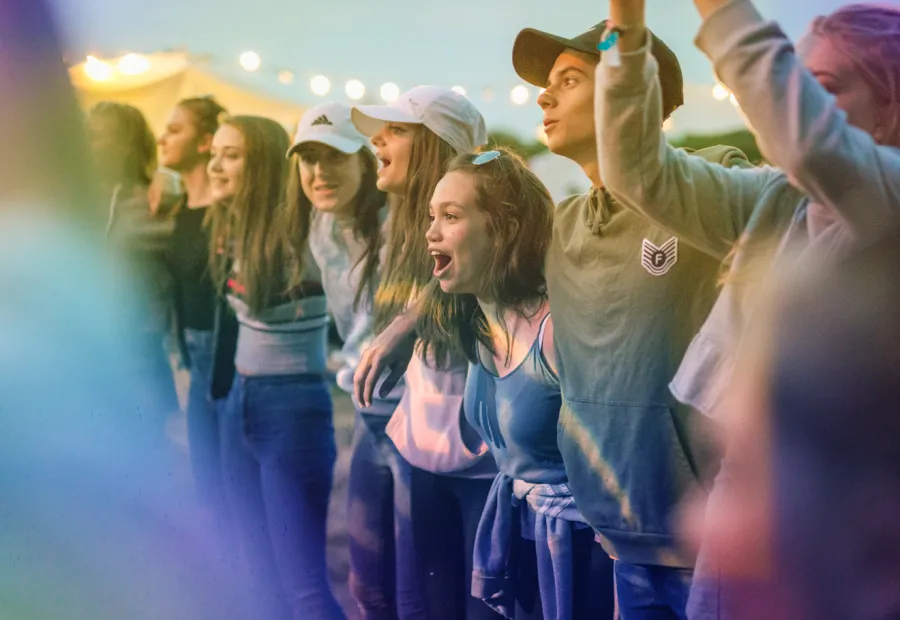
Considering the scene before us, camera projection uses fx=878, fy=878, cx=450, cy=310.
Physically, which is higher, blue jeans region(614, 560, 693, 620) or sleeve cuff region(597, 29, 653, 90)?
sleeve cuff region(597, 29, 653, 90)

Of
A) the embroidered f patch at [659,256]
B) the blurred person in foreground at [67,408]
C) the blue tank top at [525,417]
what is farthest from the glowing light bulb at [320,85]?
the embroidered f patch at [659,256]

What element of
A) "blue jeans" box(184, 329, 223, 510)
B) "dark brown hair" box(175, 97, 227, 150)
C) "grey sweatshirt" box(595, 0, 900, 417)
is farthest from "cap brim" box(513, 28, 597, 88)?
"blue jeans" box(184, 329, 223, 510)

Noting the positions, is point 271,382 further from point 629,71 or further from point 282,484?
point 629,71

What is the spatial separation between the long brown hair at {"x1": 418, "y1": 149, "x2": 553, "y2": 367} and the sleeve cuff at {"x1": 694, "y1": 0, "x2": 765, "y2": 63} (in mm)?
512

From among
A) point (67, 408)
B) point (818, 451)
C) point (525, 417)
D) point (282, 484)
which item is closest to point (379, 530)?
point (282, 484)

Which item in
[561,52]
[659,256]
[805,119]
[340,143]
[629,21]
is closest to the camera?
[805,119]

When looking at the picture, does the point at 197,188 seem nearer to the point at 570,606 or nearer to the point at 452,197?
the point at 452,197

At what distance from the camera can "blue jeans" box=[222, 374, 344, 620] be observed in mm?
2289

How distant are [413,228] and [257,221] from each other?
0.49 metres

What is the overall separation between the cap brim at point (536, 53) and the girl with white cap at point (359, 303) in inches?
18.0

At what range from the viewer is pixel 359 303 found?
7.13 feet

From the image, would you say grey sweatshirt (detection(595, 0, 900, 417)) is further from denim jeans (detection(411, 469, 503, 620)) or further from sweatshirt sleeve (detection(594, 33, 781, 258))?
denim jeans (detection(411, 469, 503, 620))

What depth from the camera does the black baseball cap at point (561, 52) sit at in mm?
1716

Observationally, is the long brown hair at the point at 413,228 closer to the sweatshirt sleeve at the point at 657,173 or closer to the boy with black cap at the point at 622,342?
the boy with black cap at the point at 622,342
